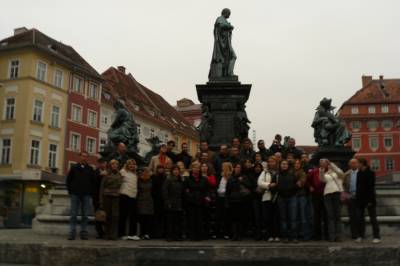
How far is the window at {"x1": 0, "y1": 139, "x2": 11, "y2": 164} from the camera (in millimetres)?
33938

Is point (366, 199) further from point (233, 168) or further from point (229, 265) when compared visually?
point (229, 265)

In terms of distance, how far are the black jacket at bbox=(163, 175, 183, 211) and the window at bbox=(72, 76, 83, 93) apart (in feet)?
110

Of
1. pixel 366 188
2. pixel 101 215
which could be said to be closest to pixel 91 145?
pixel 101 215

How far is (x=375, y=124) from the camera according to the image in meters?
63.1

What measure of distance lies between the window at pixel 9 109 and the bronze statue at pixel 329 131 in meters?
27.9

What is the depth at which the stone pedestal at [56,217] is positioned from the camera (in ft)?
32.6

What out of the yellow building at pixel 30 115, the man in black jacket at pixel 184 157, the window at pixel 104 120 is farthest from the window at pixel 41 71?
the man in black jacket at pixel 184 157

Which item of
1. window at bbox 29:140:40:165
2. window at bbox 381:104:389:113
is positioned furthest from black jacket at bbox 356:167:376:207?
window at bbox 381:104:389:113

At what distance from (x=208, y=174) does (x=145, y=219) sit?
5.06ft

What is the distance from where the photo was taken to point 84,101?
4116cm

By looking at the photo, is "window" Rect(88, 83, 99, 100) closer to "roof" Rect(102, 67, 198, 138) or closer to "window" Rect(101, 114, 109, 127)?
"roof" Rect(102, 67, 198, 138)

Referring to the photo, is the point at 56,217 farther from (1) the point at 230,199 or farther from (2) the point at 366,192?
(2) the point at 366,192

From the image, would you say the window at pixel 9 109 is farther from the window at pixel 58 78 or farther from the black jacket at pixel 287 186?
the black jacket at pixel 287 186

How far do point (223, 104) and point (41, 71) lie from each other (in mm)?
27507
